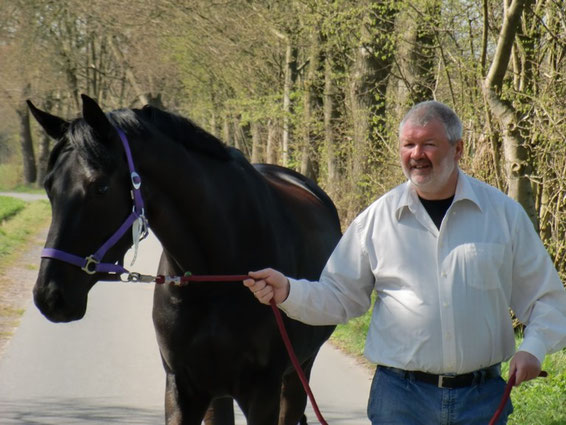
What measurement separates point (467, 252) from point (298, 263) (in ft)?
5.36

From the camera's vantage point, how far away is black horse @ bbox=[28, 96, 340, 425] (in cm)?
360

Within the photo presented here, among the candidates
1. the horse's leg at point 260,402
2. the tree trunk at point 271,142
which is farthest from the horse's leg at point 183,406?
the tree trunk at point 271,142

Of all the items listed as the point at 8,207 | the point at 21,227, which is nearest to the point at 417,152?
the point at 21,227

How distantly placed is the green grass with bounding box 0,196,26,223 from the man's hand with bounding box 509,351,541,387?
76.8 feet

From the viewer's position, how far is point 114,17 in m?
22.8

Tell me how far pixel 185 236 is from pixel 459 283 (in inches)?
53.3

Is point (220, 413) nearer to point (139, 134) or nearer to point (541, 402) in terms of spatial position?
point (139, 134)

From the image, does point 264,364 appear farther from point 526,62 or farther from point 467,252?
point 526,62

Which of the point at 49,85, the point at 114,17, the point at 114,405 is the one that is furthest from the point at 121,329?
the point at 49,85

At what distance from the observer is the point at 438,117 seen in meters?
3.21

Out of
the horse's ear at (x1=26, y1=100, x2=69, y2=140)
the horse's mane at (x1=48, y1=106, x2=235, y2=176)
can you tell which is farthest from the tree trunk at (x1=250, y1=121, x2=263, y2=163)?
the horse's ear at (x1=26, y1=100, x2=69, y2=140)

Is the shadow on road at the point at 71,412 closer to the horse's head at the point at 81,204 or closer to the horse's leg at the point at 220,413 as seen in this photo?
the horse's leg at the point at 220,413

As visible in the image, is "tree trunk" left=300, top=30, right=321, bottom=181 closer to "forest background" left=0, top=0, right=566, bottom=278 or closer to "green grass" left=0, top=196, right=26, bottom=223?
"forest background" left=0, top=0, right=566, bottom=278

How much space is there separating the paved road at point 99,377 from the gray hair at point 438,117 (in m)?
3.56
